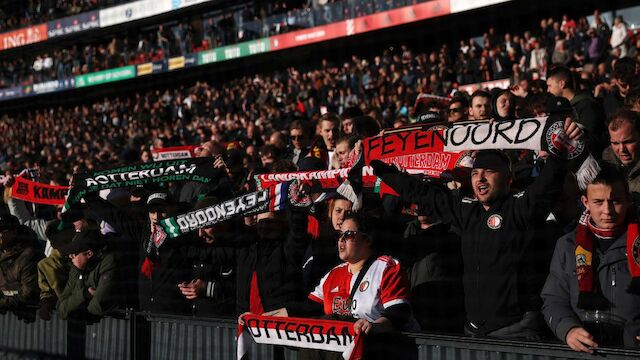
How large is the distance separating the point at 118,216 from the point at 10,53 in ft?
114

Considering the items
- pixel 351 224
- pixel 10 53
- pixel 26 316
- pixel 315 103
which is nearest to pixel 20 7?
pixel 10 53

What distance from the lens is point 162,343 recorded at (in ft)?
16.9

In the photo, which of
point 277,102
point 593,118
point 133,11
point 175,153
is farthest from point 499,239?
point 133,11

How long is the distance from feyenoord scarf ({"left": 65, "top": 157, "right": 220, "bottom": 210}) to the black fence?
891 mm

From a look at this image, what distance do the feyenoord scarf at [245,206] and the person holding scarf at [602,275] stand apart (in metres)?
1.59

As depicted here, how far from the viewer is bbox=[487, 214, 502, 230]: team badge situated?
155 inches

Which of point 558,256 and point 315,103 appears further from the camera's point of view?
point 315,103

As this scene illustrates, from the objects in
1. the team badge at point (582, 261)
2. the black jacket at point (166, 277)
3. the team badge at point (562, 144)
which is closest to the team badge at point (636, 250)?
the team badge at point (582, 261)

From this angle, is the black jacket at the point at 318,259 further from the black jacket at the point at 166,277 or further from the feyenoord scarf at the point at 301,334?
the black jacket at the point at 166,277

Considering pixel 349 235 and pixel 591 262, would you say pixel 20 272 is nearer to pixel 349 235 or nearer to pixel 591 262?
pixel 349 235

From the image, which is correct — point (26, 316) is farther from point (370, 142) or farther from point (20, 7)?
point (20, 7)

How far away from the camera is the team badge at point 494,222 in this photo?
3.94m

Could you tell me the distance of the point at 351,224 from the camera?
13.6 ft

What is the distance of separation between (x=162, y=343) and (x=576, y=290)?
8.72ft
